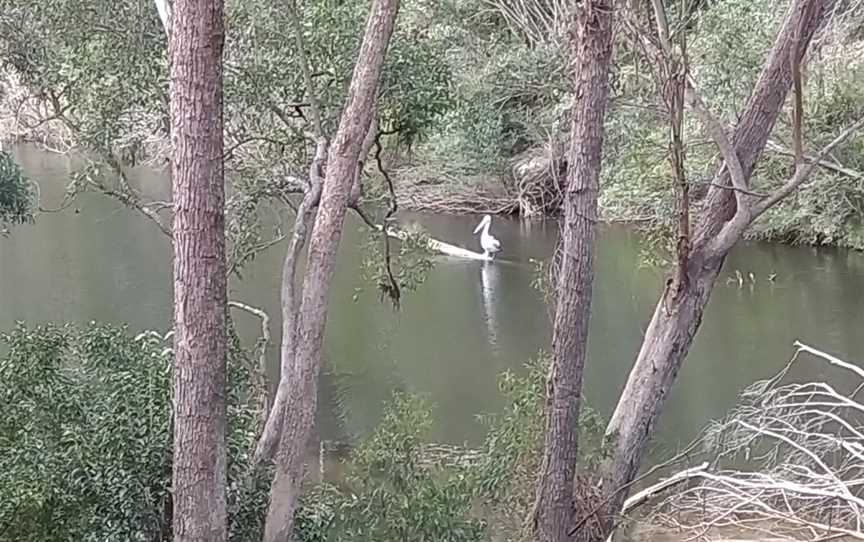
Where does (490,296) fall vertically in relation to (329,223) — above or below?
below

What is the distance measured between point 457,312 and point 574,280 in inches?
255

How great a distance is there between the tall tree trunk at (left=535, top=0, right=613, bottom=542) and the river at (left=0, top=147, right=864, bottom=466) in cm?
256

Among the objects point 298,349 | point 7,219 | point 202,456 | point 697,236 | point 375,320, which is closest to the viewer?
point 202,456

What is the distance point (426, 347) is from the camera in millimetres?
9961

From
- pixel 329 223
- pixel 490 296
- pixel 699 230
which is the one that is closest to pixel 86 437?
pixel 329 223

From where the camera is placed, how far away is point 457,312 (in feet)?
36.8

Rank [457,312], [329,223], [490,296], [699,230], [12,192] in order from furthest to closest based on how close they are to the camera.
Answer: [490,296]
[457,312]
[12,192]
[699,230]
[329,223]

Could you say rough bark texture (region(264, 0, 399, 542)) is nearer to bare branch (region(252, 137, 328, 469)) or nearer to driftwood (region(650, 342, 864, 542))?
bare branch (region(252, 137, 328, 469))

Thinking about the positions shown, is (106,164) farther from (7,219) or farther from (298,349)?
(298,349)

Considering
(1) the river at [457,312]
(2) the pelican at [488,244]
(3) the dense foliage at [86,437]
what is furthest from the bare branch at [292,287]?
(2) the pelican at [488,244]

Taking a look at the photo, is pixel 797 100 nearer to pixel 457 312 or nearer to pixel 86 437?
pixel 86 437

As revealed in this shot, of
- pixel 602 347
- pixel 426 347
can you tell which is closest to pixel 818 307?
pixel 602 347

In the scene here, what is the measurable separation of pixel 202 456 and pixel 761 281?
9863 millimetres

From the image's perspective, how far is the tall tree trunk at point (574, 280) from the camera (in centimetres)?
471
